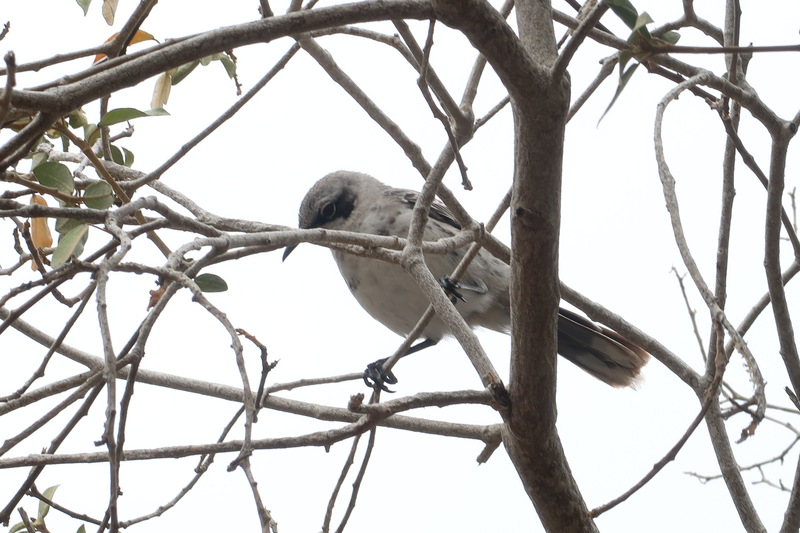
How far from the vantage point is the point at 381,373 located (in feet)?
9.92

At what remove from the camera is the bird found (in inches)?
205

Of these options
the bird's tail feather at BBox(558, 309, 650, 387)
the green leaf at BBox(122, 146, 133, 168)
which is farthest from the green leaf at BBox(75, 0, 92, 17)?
the bird's tail feather at BBox(558, 309, 650, 387)

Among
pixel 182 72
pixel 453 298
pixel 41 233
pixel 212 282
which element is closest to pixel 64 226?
pixel 212 282

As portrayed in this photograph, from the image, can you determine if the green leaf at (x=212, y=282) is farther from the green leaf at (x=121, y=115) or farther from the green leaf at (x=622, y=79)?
the green leaf at (x=622, y=79)

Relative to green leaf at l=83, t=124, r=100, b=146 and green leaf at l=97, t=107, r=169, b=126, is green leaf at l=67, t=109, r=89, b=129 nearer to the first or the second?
green leaf at l=83, t=124, r=100, b=146

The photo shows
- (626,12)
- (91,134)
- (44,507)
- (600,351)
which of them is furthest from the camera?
(600,351)

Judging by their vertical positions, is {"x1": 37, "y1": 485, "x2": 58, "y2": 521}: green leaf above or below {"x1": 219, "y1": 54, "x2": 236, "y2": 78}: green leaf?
below

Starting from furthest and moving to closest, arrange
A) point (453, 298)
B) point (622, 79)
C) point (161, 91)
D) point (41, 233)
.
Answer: point (453, 298) → point (161, 91) → point (41, 233) → point (622, 79)

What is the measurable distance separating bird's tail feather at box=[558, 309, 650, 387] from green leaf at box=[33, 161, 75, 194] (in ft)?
11.8

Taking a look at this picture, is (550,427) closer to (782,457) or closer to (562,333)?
(562,333)

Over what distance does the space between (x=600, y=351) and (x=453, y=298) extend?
3.80ft

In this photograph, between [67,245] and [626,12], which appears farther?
[67,245]

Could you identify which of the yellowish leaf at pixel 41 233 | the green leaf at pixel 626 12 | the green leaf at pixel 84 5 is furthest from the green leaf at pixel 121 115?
the green leaf at pixel 626 12

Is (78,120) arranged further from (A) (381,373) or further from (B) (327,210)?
(B) (327,210)
